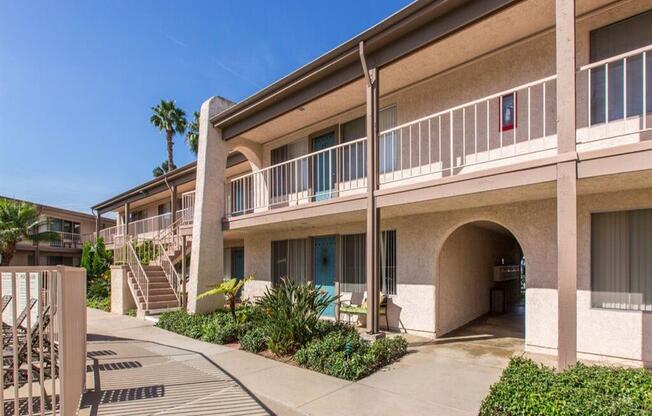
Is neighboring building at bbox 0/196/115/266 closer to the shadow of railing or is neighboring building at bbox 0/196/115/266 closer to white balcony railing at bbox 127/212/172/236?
white balcony railing at bbox 127/212/172/236

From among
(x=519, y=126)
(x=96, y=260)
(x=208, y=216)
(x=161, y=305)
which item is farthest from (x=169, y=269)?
(x=519, y=126)

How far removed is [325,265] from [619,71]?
8204 mm

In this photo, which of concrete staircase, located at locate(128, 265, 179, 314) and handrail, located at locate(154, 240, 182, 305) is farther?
handrail, located at locate(154, 240, 182, 305)

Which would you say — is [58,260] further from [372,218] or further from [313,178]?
[372,218]

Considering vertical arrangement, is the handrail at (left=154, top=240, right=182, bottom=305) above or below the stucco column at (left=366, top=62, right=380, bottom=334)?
below

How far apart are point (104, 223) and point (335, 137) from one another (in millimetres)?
34288

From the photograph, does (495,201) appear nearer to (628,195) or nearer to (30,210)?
(628,195)

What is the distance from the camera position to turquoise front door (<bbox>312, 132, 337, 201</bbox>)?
451 inches

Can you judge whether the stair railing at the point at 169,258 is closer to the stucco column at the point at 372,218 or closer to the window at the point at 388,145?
the stucco column at the point at 372,218

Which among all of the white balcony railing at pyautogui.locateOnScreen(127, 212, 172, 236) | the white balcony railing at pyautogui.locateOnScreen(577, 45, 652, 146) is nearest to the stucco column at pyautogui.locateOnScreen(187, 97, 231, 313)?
the white balcony railing at pyautogui.locateOnScreen(577, 45, 652, 146)

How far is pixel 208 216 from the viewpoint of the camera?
38.8ft

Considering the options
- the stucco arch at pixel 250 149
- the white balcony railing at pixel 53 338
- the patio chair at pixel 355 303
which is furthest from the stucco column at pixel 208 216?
the white balcony railing at pixel 53 338

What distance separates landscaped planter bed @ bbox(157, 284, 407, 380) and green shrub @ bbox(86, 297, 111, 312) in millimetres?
7907

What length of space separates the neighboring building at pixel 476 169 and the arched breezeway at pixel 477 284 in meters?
0.07
